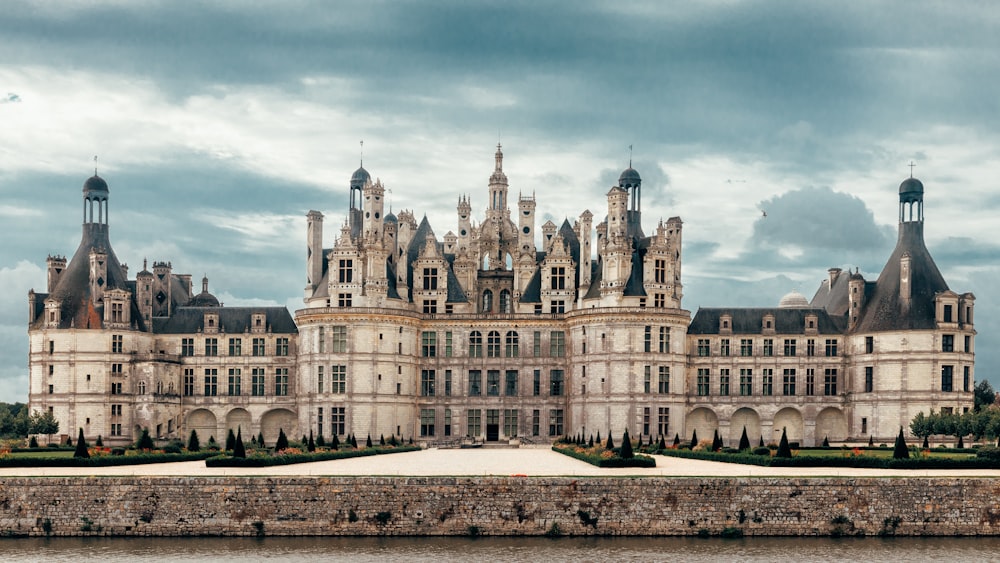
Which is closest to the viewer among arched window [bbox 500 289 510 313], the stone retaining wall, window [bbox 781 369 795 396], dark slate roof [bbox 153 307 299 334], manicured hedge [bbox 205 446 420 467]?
the stone retaining wall

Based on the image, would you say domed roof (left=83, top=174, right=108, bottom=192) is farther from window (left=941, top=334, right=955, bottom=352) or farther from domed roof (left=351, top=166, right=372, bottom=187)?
window (left=941, top=334, right=955, bottom=352)

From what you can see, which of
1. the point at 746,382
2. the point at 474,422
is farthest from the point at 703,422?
the point at 474,422

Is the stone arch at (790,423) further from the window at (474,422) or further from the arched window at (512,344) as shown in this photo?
the window at (474,422)

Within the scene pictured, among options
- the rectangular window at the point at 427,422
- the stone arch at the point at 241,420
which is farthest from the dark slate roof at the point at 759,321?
the stone arch at the point at 241,420

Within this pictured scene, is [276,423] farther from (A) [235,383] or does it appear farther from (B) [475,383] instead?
(B) [475,383]

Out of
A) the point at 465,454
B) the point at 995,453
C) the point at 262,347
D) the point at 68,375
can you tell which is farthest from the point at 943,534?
the point at 68,375

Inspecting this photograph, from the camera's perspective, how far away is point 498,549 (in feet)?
157

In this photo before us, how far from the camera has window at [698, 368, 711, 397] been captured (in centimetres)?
9200

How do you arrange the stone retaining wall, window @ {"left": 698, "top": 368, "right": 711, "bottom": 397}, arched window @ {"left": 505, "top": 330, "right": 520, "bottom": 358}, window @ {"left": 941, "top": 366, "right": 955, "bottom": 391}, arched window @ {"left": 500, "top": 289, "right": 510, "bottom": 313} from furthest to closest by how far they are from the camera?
1. arched window @ {"left": 500, "top": 289, "right": 510, "bottom": 313}
2. arched window @ {"left": 505, "top": 330, "right": 520, "bottom": 358}
3. window @ {"left": 698, "top": 368, "right": 711, "bottom": 397}
4. window @ {"left": 941, "top": 366, "right": 955, "bottom": 391}
5. the stone retaining wall

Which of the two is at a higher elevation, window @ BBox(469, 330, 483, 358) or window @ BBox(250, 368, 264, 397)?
window @ BBox(469, 330, 483, 358)

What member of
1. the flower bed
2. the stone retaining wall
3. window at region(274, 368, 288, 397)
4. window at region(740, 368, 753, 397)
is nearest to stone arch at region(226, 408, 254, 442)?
window at region(274, 368, 288, 397)

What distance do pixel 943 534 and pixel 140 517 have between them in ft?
107

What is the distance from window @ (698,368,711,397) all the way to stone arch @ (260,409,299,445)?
29.9 metres

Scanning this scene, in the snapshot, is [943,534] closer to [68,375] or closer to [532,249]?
[532,249]
